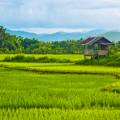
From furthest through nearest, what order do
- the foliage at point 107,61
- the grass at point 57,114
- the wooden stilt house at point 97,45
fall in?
the wooden stilt house at point 97,45, the foliage at point 107,61, the grass at point 57,114

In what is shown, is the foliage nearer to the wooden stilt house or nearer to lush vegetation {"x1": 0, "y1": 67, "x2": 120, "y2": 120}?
the wooden stilt house

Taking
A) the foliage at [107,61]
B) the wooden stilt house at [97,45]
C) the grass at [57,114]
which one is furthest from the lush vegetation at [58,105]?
the wooden stilt house at [97,45]

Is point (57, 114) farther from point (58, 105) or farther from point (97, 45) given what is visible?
point (97, 45)

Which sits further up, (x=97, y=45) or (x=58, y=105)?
(x=97, y=45)

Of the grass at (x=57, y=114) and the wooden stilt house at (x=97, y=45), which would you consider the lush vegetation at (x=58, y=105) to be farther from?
the wooden stilt house at (x=97, y=45)

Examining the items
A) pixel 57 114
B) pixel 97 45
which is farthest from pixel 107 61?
pixel 57 114

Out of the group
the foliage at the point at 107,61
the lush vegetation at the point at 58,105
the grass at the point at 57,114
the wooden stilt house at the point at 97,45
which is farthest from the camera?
the wooden stilt house at the point at 97,45

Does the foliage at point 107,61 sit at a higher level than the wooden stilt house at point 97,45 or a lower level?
lower

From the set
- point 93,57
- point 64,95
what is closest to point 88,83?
point 64,95

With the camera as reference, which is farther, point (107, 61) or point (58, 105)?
point (107, 61)

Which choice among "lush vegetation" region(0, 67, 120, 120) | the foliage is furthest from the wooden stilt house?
"lush vegetation" region(0, 67, 120, 120)

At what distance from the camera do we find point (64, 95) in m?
13.1

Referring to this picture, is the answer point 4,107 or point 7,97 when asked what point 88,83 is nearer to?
point 7,97

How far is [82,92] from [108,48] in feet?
76.0
